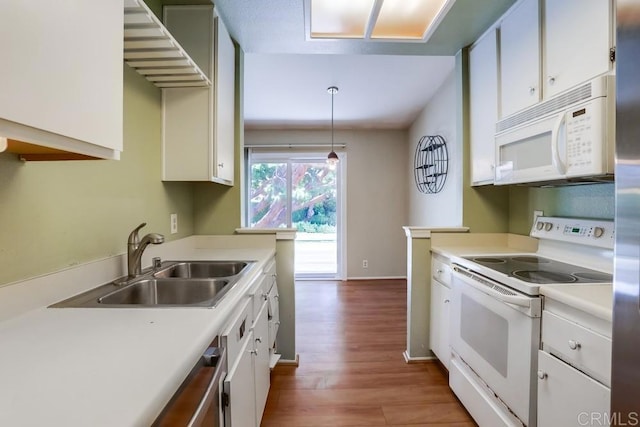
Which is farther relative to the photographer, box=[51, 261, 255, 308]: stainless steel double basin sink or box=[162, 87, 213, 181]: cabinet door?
box=[162, 87, 213, 181]: cabinet door

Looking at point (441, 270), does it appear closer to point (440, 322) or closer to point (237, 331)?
point (440, 322)

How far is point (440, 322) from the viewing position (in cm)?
211

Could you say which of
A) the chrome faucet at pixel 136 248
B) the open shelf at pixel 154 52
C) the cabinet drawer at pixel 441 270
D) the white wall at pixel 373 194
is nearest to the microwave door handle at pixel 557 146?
the cabinet drawer at pixel 441 270

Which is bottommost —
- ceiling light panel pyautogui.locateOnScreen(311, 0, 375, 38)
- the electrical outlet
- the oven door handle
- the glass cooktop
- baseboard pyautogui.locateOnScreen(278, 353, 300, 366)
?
baseboard pyautogui.locateOnScreen(278, 353, 300, 366)

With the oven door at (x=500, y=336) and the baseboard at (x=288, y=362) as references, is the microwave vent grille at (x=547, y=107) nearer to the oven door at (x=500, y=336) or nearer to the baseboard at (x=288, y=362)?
the oven door at (x=500, y=336)

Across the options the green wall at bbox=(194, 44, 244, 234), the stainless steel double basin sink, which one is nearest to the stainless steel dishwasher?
the stainless steel double basin sink

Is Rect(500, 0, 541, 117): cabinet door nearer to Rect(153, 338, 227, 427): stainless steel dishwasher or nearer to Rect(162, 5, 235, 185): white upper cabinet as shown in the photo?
Rect(162, 5, 235, 185): white upper cabinet

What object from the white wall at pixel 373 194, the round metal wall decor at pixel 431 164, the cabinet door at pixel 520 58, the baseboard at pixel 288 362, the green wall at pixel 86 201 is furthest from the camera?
the white wall at pixel 373 194

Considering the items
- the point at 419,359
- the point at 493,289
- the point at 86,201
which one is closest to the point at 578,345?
the point at 493,289

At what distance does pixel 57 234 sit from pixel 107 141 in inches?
19.0

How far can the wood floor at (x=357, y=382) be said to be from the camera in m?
1.70

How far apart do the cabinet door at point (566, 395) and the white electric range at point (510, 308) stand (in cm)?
5

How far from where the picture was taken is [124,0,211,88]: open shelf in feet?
3.54

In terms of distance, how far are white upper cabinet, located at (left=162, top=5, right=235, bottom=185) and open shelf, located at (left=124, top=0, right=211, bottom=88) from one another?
9 cm
